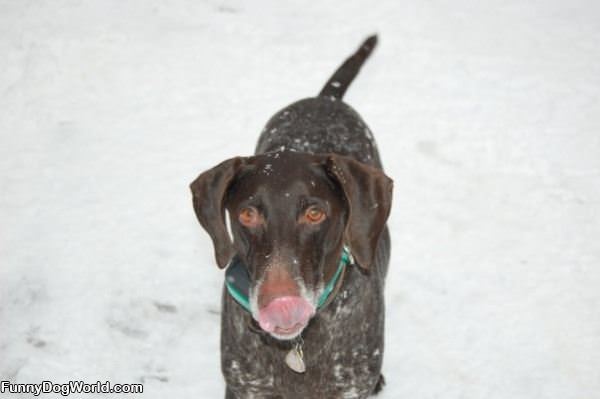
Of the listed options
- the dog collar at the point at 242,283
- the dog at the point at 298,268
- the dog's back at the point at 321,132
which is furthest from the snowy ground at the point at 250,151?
the dog collar at the point at 242,283

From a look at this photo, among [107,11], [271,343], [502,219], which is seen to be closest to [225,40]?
[107,11]

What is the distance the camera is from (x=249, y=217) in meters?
3.12

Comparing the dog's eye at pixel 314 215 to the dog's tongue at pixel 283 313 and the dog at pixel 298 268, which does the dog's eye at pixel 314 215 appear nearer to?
the dog at pixel 298 268

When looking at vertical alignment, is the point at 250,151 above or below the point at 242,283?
below

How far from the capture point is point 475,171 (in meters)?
5.93

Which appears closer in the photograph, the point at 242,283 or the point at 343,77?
the point at 242,283

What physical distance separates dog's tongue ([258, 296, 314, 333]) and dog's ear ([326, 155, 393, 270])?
1.45 ft

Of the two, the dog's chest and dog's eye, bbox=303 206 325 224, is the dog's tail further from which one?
dog's eye, bbox=303 206 325 224

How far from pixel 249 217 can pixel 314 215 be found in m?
0.27

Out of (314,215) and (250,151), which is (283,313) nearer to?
(314,215)

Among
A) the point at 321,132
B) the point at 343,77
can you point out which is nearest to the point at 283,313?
the point at 321,132

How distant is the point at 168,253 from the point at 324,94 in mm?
1579

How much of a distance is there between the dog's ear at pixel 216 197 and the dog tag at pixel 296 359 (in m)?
0.57

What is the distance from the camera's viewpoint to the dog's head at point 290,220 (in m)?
2.97
